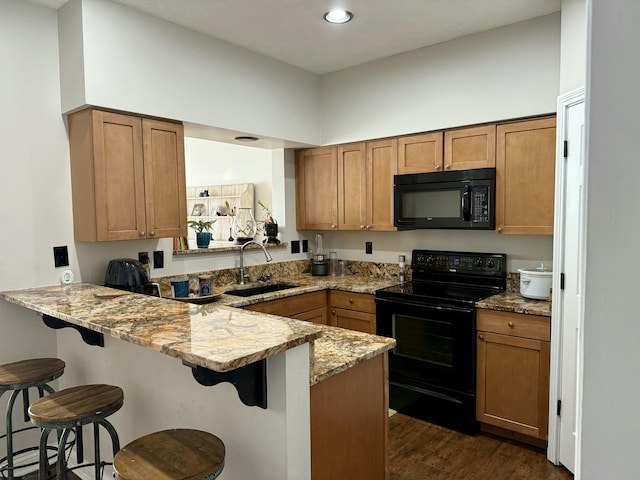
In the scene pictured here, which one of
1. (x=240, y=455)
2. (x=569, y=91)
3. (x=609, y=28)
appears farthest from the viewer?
(x=569, y=91)

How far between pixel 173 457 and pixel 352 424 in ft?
2.20

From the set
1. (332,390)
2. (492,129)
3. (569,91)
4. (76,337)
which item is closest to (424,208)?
(492,129)

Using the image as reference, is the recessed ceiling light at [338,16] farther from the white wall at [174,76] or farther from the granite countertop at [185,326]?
the granite countertop at [185,326]

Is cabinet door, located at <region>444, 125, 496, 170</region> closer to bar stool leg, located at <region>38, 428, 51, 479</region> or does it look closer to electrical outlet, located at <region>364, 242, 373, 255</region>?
electrical outlet, located at <region>364, 242, 373, 255</region>

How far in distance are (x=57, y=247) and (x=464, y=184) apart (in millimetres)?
2659

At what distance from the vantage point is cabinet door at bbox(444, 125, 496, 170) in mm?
3049

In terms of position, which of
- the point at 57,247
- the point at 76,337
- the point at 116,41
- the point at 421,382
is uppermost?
the point at 116,41

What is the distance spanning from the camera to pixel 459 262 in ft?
11.5

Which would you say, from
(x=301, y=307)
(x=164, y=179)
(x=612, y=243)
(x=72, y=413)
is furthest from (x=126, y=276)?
(x=612, y=243)

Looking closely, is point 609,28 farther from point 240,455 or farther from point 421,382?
point 421,382

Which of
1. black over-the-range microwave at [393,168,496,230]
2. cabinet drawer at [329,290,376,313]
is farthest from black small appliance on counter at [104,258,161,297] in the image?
black over-the-range microwave at [393,168,496,230]

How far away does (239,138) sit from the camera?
11.5 feet

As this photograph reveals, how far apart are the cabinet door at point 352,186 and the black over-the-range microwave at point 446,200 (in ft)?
1.15

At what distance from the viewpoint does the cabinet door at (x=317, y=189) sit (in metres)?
3.96
